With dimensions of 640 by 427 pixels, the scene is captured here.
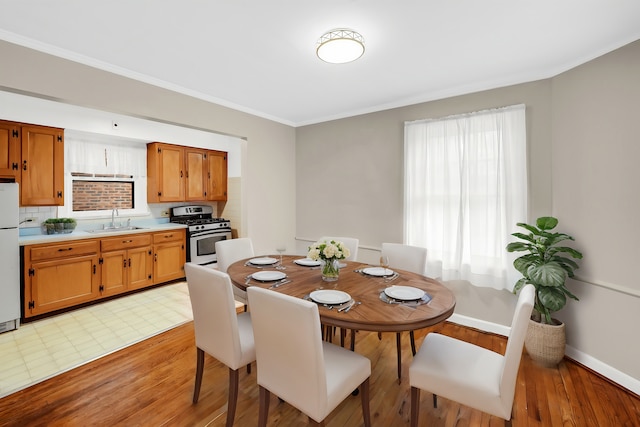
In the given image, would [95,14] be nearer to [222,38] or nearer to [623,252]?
[222,38]

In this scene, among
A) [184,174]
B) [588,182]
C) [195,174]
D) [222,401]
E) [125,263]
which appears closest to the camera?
[222,401]

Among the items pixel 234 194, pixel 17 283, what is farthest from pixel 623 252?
pixel 17 283

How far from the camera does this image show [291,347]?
138 centimetres

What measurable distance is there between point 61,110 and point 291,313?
14.1 ft

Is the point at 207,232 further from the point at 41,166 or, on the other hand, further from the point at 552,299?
the point at 552,299

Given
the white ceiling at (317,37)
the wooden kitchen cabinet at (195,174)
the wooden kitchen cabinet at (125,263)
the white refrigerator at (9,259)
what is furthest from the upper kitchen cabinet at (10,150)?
the wooden kitchen cabinet at (195,174)

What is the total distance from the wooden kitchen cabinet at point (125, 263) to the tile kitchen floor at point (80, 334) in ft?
0.69

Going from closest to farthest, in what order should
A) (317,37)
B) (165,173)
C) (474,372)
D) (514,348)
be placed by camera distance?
(514,348)
(474,372)
(317,37)
(165,173)

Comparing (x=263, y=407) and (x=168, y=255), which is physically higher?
(x=168, y=255)

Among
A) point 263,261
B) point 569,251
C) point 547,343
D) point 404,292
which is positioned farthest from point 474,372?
point 263,261

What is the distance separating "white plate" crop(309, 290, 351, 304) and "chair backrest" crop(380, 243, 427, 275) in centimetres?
111

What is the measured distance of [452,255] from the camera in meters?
3.15

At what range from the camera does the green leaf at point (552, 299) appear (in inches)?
91.1

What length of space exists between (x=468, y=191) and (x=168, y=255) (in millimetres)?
4301
